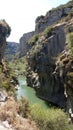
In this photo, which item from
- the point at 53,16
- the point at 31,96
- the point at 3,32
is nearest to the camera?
the point at 3,32

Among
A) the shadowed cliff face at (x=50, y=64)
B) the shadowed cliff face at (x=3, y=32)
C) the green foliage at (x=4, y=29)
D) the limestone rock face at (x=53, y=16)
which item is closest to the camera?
the shadowed cliff face at (x=50, y=64)

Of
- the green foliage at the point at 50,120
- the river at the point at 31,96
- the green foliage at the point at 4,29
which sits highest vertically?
the green foliage at the point at 4,29

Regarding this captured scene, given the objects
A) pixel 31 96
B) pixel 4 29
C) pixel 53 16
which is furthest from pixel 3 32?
pixel 53 16

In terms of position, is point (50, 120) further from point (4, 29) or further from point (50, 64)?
point (4, 29)

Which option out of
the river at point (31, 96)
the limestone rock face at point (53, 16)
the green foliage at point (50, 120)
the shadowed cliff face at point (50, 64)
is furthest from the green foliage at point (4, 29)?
the limestone rock face at point (53, 16)

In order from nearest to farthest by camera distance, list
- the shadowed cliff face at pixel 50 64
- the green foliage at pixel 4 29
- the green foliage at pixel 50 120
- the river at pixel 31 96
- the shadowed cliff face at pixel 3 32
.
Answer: the green foliage at pixel 50 120 → the river at pixel 31 96 → the shadowed cliff face at pixel 50 64 → the green foliage at pixel 4 29 → the shadowed cliff face at pixel 3 32

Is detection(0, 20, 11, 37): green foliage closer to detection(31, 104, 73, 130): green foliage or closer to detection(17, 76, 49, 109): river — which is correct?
detection(17, 76, 49, 109): river

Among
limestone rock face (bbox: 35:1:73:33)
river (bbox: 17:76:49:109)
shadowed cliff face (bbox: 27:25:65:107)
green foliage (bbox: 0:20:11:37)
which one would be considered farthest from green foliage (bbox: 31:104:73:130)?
limestone rock face (bbox: 35:1:73:33)

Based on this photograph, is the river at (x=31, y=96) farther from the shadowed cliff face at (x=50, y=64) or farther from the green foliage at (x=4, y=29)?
the green foliage at (x=4, y=29)

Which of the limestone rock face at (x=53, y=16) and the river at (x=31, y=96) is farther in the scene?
the limestone rock face at (x=53, y=16)

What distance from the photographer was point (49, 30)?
93.3 metres

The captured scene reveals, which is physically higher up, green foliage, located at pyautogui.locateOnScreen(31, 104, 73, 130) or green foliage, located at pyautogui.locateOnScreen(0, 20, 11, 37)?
green foliage, located at pyautogui.locateOnScreen(0, 20, 11, 37)

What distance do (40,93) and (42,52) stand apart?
38.8 ft

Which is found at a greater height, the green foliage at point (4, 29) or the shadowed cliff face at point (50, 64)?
the green foliage at point (4, 29)
